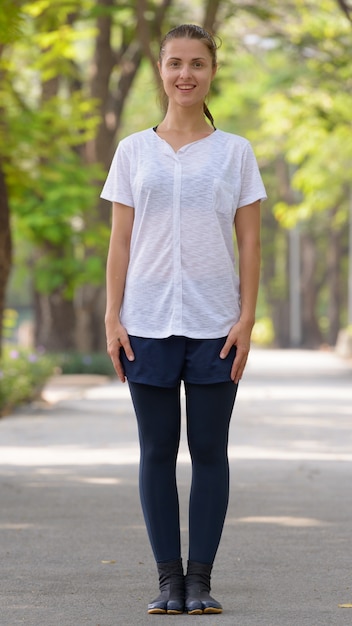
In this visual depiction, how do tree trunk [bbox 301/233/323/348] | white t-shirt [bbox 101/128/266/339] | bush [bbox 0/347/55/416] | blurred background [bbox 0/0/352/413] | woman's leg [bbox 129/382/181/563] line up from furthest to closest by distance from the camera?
tree trunk [bbox 301/233/323/348] → bush [bbox 0/347/55/416] → blurred background [bbox 0/0/352/413] → woman's leg [bbox 129/382/181/563] → white t-shirt [bbox 101/128/266/339]

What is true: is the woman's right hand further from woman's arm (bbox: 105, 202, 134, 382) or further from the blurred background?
the blurred background

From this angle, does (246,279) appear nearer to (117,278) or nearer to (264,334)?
(117,278)

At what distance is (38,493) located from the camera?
372 inches

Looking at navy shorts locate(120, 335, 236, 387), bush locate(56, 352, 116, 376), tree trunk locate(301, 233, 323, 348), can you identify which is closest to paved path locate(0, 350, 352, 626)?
navy shorts locate(120, 335, 236, 387)

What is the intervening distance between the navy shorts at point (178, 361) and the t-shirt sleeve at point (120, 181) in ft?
1.73

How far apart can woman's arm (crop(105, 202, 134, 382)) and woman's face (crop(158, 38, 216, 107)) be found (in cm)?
46

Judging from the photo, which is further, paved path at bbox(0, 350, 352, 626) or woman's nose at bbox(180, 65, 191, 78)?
paved path at bbox(0, 350, 352, 626)

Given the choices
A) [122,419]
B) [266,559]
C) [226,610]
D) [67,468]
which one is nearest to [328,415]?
[122,419]

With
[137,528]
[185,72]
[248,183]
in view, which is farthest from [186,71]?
[137,528]

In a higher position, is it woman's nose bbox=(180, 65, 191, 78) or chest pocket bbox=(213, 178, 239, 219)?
woman's nose bbox=(180, 65, 191, 78)

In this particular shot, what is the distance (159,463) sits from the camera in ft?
17.9

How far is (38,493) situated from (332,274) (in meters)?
49.7

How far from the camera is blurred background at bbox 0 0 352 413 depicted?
55.5ft

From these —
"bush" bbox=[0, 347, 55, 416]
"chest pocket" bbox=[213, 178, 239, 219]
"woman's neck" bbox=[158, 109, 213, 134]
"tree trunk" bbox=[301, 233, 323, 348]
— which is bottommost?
"tree trunk" bbox=[301, 233, 323, 348]
